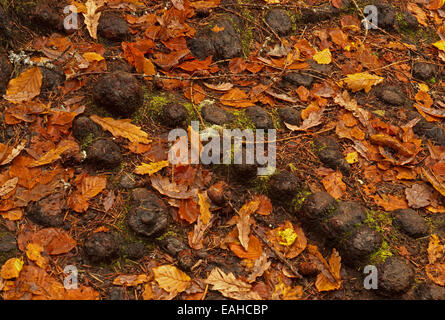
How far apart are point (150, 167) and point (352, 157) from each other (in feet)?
5.15

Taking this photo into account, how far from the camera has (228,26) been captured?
3564 millimetres

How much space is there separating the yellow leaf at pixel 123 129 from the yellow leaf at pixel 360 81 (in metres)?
1.88

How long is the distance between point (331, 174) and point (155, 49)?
5.94 ft

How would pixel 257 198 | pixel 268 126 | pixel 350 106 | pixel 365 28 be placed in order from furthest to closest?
pixel 365 28, pixel 350 106, pixel 268 126, pixel 257 198

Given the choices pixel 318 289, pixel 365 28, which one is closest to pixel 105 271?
pixel 318 289

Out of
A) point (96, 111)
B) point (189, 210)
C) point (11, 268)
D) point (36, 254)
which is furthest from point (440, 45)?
point (11, 268)

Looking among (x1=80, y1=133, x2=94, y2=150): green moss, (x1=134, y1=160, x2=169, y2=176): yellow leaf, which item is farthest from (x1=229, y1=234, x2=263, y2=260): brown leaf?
→ (x1=80, y1=133, x2=94, y2=150): green moss

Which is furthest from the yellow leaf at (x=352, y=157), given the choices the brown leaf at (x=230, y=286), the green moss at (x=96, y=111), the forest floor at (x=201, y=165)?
the green moss at (x=96, y=111)

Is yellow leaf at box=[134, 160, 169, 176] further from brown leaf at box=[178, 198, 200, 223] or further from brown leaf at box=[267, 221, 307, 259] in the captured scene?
brown leaf at box=[267, 221, 307, 259]

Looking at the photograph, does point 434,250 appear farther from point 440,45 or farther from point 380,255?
point 440,45

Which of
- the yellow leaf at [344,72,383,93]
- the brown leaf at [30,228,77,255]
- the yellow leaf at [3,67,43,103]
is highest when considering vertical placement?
the yellow leaf at [3,67,43,103]

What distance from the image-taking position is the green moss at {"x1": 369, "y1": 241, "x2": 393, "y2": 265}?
2580 mm

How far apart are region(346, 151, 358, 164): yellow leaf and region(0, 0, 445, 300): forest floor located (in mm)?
12

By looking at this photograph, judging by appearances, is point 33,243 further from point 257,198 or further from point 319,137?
point 319,137
